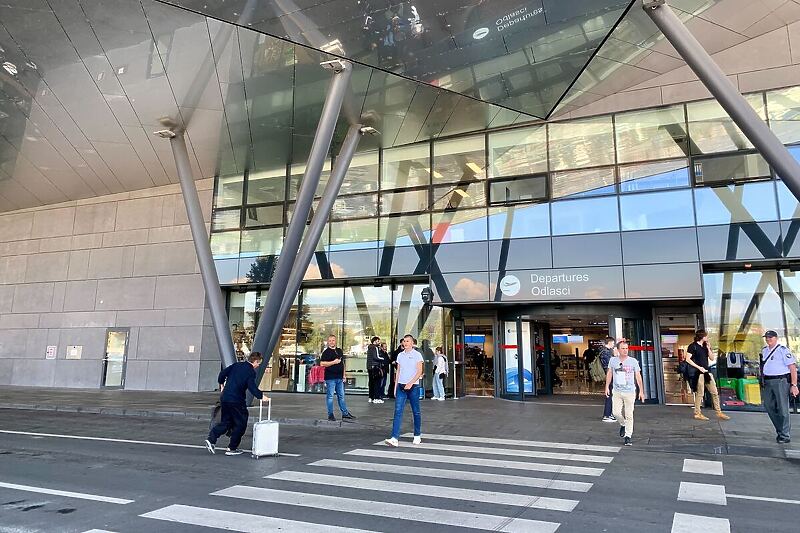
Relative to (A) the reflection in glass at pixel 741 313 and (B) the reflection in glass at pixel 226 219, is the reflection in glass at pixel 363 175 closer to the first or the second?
(B) the reflection in glass at pixel 226 219

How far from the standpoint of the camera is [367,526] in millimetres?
4566

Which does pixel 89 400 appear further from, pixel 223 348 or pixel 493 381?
pixel 493 381

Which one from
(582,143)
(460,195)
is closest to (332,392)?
(460,195)

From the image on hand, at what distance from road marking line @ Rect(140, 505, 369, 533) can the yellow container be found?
1384cm

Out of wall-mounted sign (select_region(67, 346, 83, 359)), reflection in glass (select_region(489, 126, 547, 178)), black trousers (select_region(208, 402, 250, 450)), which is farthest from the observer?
wall-mounted sign (select_region(67, 346, 83, 359))

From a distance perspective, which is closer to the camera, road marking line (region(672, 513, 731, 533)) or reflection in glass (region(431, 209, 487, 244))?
road marking line (region(672, 513, 731, 533))

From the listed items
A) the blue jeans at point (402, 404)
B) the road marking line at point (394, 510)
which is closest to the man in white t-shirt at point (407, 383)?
the blue jeans at point (402, 404)

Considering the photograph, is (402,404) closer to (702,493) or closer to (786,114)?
(702,493)

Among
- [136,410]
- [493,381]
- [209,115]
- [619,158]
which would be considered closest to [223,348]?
[136,410]

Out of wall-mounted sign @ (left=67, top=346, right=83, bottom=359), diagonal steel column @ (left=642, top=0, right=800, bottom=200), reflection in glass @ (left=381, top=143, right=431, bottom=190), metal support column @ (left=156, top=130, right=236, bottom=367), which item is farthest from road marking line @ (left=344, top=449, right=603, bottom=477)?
wall-mounted sign @ (left=67, top=346, right=83, bottom=359)

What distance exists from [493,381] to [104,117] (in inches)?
569

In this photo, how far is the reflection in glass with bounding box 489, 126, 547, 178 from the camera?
16.8 m

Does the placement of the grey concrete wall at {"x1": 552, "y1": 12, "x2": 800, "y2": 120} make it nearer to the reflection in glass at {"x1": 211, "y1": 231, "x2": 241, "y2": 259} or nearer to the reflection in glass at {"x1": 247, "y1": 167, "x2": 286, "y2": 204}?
the reflection in glass at {"x1": 247, "y1": 167, "x2": 286, "y2": 204}

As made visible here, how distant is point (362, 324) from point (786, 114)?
47.1ft
